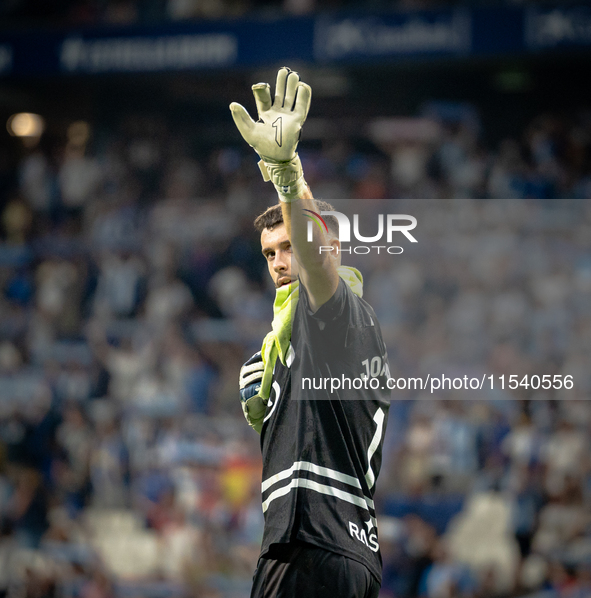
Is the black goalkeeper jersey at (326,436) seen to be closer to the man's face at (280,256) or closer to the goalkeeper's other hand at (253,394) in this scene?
the goalkeeper's other hand at (253,394)

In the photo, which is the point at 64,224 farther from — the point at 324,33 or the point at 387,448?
the point at 387,448

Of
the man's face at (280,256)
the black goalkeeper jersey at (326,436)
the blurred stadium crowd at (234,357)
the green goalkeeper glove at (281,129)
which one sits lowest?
the black goalkeeper jersey at (326,436)

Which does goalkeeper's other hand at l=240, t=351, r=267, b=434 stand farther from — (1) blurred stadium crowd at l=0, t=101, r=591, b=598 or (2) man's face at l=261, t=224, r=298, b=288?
(1) blurred stadium crowd at l=0, t=101, r=591, b=598

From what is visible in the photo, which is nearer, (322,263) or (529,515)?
(322,263)

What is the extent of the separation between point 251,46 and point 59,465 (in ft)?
18.9

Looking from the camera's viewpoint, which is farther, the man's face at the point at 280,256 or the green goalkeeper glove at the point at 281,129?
the man's face at the point at 280,256

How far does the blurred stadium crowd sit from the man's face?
110cm

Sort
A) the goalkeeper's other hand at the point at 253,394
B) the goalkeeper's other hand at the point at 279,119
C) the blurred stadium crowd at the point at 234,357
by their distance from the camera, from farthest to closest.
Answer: the blurred stadium crowd at the point at 234,357 → the goalkeeper's other hand at the point at 253,394 → the goalkeeper's other hand at the point at 279,119

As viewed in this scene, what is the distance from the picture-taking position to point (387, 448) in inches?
289

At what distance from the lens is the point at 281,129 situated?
2.34 meters

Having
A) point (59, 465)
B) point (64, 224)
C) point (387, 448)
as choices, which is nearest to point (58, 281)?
point (64, 224)

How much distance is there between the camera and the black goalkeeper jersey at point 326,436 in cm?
Result: 237

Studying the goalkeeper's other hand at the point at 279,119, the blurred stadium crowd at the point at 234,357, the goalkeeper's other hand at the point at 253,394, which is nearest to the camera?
the goalkeeper's other hand at the point at 279,119

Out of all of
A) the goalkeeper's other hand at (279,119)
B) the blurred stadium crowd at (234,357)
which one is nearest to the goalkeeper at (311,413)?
the goalkeeper's other hand at (279,119)
